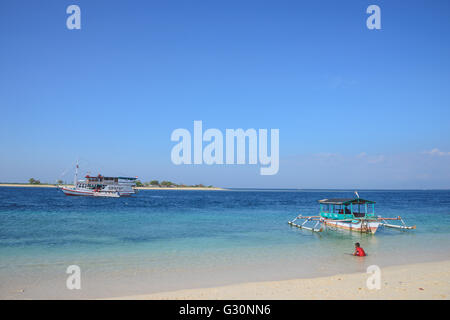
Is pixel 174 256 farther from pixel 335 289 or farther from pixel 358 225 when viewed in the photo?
pixel 358 225

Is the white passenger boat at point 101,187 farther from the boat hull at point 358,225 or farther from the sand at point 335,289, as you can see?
the sand at point 335,289

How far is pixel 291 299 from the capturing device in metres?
9.06

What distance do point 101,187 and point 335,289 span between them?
97.7 metres

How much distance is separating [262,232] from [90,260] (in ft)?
49.5

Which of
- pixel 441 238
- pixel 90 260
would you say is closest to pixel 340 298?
pixel 90 260

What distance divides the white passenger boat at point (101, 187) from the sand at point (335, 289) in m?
85.6

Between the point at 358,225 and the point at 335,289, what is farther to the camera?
the point at 358,225

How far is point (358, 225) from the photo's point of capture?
1066 inches

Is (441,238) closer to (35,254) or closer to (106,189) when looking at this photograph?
(35,254)

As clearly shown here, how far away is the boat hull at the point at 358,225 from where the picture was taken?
86.9 ft

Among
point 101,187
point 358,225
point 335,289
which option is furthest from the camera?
point 101,187

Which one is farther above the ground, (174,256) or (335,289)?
(335,289)

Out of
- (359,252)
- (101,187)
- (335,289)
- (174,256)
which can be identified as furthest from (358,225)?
(101,187)
